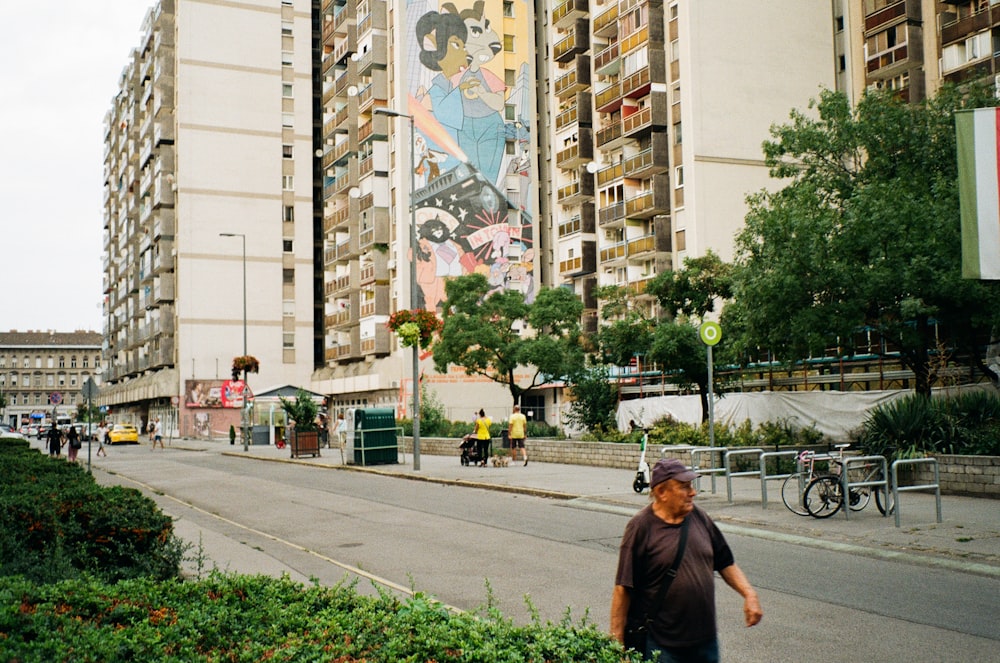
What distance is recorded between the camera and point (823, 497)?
1521cm

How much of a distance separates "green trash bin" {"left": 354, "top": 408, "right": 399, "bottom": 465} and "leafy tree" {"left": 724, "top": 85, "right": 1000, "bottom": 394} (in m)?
11.4

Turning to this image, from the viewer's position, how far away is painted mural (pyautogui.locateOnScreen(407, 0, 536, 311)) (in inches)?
2501

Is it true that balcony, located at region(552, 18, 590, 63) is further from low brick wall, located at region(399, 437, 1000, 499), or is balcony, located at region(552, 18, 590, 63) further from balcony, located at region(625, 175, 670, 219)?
low brick wall, located at region(399, 437, 1000, 499)

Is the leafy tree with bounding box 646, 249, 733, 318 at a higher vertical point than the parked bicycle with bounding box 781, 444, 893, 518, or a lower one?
higher

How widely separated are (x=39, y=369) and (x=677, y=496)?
7521 inches

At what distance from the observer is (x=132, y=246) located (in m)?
101

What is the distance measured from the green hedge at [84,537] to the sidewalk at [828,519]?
27.1ft

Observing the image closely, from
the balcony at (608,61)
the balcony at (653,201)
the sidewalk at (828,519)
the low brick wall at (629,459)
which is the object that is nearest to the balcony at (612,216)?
the balcony at (653,201)

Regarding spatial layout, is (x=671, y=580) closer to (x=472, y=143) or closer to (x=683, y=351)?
(x=683, y=351)

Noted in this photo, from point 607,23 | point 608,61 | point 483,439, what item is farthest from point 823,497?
point 607,23

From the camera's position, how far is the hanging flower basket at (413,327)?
29.5m

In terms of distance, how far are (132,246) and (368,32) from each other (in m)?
45.4

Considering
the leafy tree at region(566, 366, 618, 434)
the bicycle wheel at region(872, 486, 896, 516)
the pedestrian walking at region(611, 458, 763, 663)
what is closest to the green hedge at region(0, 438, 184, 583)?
the pedestrian walking at region(611, 458, 763, 663)

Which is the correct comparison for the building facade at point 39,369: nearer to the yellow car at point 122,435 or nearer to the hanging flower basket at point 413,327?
the yellow car at point 122,435
